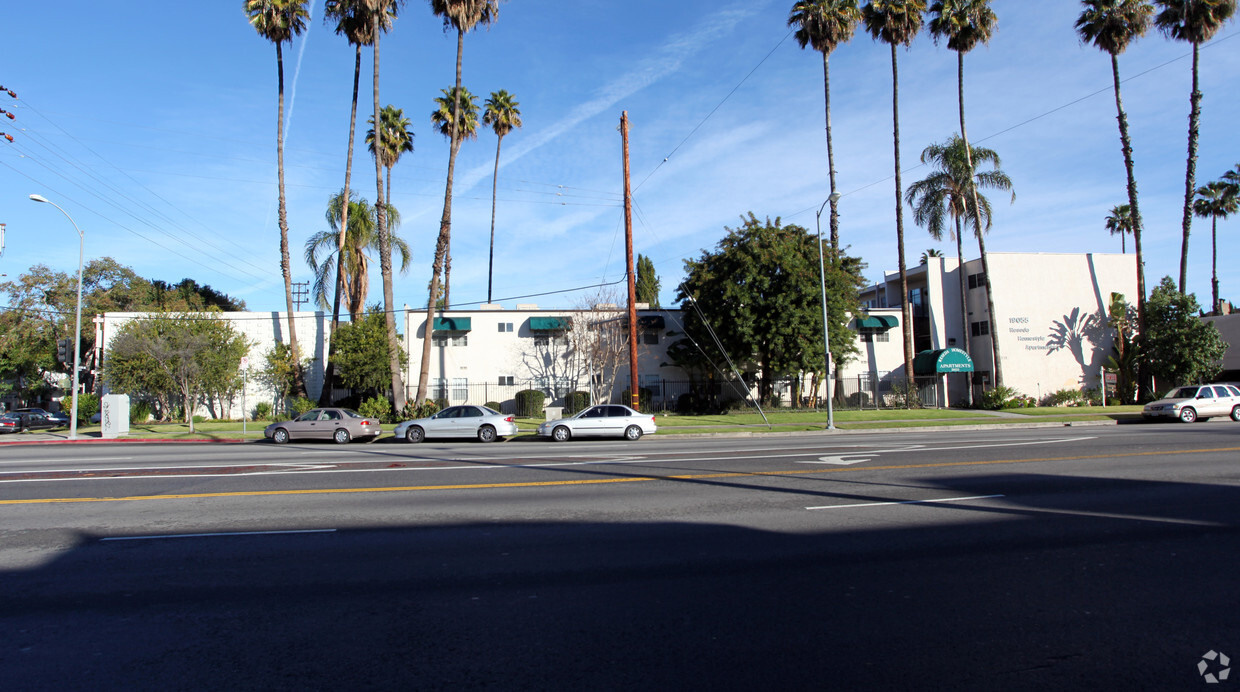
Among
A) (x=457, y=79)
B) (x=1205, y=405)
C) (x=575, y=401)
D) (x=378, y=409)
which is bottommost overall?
(x=1205, y=405)

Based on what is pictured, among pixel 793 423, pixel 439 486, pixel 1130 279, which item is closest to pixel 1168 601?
pixel 439 486

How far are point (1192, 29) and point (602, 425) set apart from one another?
37623 millimetres

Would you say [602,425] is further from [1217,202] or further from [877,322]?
[1217,202]

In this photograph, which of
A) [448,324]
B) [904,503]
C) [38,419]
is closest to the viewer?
[904,503]

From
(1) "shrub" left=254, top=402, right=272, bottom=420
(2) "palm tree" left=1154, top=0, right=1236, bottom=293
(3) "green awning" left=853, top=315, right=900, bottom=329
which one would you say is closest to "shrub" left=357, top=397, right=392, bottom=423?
(1) "shrub" left=254, top=402, right=272, bottom=420

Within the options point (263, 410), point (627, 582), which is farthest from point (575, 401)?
point (627, 582)

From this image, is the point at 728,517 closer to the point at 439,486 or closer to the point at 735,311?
the point at 439,486

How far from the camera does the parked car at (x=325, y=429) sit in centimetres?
2478

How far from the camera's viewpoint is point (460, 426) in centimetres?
2405

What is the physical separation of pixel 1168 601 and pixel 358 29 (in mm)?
37887

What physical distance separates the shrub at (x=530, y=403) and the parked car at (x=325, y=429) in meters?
11.0

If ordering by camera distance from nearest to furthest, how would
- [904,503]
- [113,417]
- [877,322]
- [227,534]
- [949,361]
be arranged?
[227,534]
[904,503]
[113,417]
[949,361]
[877,322]

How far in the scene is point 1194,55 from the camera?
123 ft

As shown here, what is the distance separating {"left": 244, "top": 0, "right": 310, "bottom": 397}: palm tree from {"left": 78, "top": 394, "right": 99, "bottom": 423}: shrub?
39.1ft
